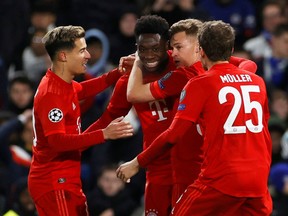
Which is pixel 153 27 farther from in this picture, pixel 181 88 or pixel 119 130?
pixel 119 130

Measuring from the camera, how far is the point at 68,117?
27.6 ft

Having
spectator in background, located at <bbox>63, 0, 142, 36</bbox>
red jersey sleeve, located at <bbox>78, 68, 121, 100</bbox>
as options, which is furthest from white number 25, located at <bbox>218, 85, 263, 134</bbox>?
spectator in background, located at <bbox>63, 0, 142, 36</bbox>

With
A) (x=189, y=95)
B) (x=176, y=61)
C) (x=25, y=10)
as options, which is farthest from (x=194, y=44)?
(x=25, y=10)

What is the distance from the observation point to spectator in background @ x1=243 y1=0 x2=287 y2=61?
14.2m

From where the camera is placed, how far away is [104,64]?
44.5 ft

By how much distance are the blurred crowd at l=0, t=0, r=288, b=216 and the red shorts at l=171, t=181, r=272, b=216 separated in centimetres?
373

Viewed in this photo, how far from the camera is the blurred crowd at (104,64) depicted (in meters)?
12.1

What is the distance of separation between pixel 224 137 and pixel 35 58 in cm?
629

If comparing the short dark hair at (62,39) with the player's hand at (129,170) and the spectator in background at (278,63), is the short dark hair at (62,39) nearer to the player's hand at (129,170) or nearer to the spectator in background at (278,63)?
the player's hand at (129,170)

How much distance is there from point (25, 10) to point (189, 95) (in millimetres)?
6452

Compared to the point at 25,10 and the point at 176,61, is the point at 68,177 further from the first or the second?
the point at 25,10

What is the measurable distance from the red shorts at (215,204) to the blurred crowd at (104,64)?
3727 millimetres

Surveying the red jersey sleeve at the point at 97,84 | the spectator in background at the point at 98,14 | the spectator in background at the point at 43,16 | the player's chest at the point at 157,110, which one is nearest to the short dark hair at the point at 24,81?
the spectator in background at the point at 43,16

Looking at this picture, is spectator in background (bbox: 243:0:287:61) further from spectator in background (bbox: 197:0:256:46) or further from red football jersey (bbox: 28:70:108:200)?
red football jersey (bbox: 28:70:108:200)
